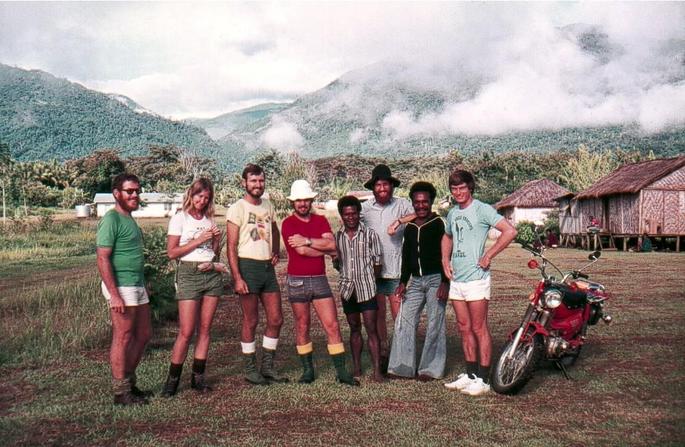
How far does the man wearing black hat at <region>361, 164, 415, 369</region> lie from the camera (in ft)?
21.2

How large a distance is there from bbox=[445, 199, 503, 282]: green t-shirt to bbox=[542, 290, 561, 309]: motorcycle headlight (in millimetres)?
590

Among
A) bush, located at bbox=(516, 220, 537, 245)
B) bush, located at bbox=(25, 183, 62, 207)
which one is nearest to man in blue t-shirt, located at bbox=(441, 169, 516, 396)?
bush, located at bbox=(516, 220, 537, 245)

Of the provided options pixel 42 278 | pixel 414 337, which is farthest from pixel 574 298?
pixel 42 278

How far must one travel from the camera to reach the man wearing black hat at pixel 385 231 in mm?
6455

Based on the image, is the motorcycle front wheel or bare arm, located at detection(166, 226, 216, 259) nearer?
bare arm, located at detection(166, 226, 216, 259)

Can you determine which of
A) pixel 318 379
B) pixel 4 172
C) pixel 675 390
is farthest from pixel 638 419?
pixel 4 172

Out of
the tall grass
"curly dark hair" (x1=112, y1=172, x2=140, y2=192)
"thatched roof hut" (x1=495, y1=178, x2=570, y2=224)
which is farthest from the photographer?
"thatched roof hut" (x1=495, y1=178, x2=570, y2=224)

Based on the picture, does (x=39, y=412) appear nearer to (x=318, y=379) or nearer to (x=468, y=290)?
(x=318, y=379)

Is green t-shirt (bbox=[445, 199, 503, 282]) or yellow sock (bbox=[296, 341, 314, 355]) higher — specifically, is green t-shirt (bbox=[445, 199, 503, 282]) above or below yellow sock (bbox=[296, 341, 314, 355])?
above

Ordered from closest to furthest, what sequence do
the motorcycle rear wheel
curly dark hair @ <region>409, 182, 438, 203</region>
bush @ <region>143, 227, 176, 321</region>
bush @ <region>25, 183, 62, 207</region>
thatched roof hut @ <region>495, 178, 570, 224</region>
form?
1. the motorcycle rear wheel
2. curly dark hair @ <region>409, 182, 438, 203</region>
3. bush @ <region>143, 227, 176, 321</region>
4. thatched roof hut @ <region>495, 178, 570, 224</region>
5. bush @ <region>25, 183, 62, 207</region>

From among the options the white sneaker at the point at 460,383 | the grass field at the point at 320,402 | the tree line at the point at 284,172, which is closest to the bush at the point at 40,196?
the tree line at the point at 284,172

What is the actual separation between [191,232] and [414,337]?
225 centimetres

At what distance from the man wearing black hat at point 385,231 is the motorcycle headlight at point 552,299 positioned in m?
1.34

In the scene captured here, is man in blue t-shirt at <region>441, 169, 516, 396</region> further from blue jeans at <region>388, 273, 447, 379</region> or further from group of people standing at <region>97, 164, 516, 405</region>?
blue jeans at <region>388, 273, 447, 379</region>
